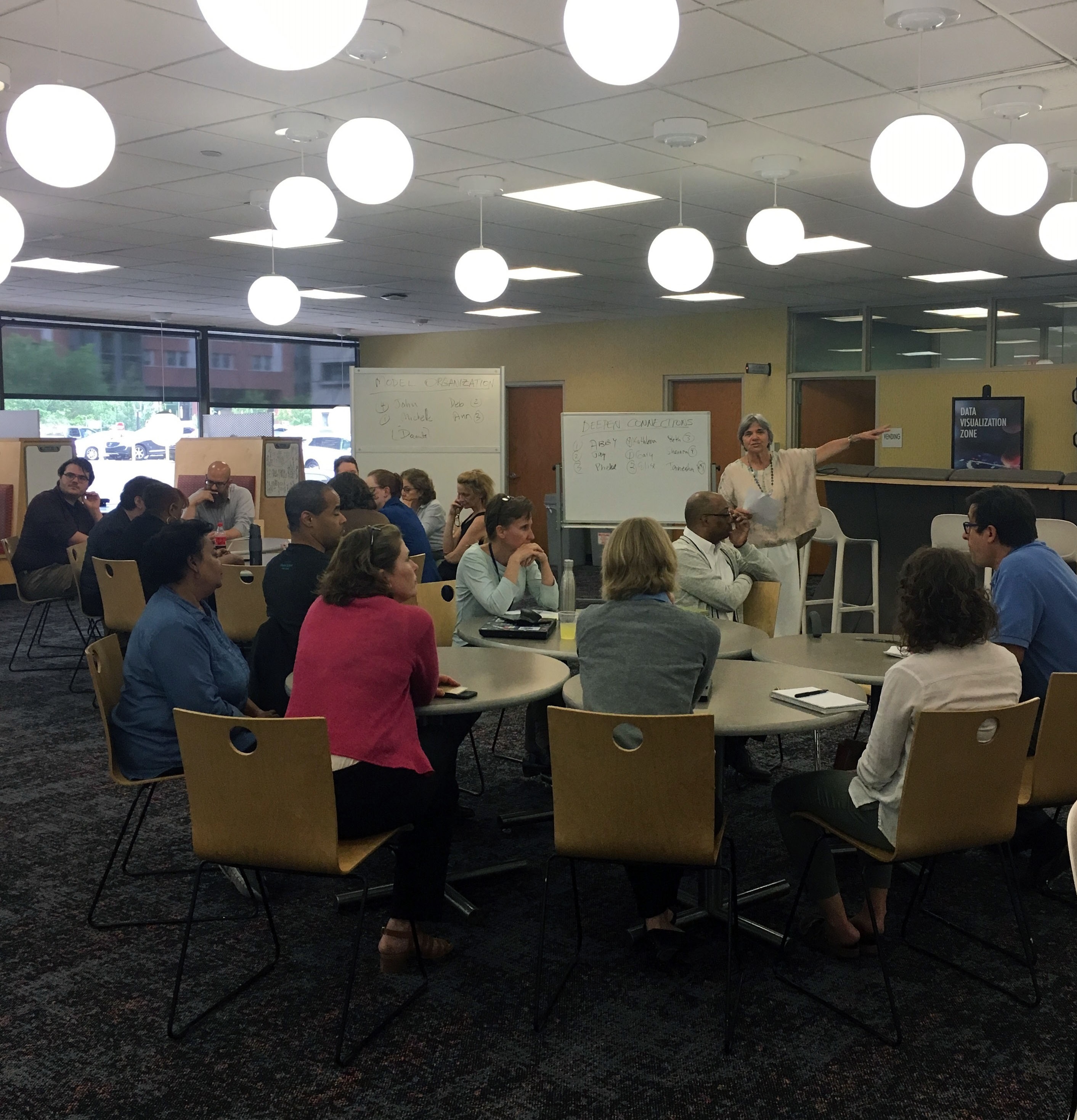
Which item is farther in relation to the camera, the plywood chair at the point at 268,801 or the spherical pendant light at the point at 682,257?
the spherical pendant light at the point at 682,257

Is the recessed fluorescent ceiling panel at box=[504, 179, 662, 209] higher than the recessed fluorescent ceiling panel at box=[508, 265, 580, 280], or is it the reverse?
the recessed fluorescent ceiling panel at box=[508, 265, 580, 280]

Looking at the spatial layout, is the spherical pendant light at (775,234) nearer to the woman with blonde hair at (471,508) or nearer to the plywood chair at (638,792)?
the woman with blonde hair at (471,508)

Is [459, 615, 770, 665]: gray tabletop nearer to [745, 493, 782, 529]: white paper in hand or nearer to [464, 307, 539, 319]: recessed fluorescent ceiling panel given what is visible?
[745, 493, 782, 529]: white paper in hand

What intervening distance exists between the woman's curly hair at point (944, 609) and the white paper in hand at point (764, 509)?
2980mm

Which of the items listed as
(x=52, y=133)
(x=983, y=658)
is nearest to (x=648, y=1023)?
(x=983, y=658)

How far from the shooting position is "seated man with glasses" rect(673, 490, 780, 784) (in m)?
4.14

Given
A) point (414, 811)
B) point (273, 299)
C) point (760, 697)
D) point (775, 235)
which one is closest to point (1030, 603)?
point (760, 697)

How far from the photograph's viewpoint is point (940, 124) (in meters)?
3.31

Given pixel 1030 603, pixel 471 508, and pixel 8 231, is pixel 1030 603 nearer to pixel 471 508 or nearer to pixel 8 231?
pixel 471 508

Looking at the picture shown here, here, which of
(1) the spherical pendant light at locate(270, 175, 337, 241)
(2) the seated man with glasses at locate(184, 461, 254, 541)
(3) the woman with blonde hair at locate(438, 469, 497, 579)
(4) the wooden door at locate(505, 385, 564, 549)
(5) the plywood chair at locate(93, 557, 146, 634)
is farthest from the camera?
Result: (4) the wooden door at locate(505, 385, 564, 549)

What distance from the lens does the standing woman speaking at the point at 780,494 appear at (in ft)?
18.5

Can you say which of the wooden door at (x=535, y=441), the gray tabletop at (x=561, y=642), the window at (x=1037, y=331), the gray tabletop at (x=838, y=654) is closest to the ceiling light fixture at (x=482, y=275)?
the gray tabletop at (x=561, y=642)

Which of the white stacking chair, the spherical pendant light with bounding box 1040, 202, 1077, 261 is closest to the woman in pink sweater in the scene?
the spherical pendant light with bounding box 1040, 202, 1077, 261

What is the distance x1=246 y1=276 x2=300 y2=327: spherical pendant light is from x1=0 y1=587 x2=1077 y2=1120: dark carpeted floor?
303 cm
